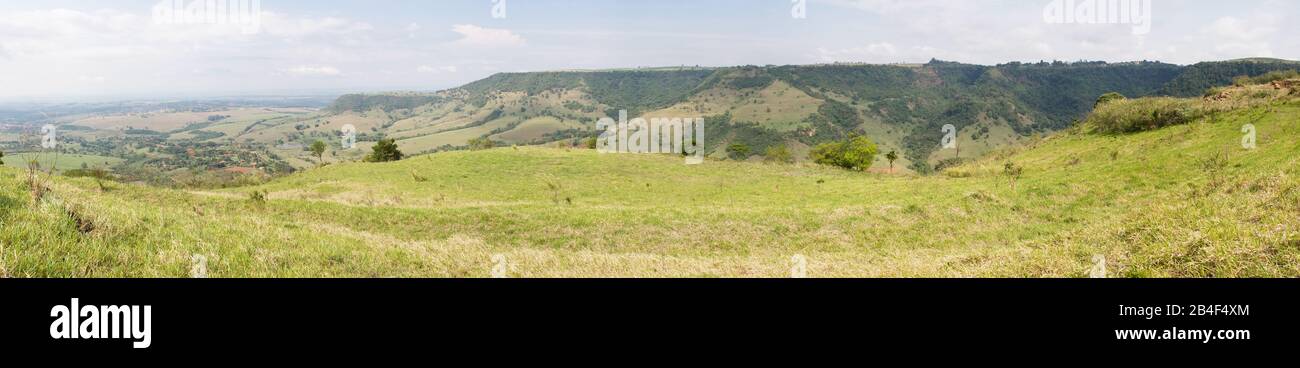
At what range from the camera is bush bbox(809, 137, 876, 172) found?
2501 inches

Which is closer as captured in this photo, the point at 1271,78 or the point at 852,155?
the point at 1271,78

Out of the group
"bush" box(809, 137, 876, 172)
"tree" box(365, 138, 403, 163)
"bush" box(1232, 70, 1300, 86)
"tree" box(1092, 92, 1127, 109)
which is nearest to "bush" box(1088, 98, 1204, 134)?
"bush" box(1232, 70, 1300, 86)

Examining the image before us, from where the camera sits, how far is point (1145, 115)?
36156 millimetres

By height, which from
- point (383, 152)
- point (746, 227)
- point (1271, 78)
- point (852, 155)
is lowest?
point (746, 227)

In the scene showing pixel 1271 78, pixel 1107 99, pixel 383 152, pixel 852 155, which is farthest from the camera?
pixel 852 155

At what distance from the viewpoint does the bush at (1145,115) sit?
34156 mm

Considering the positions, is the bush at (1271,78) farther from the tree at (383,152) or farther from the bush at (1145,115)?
the tree at (383,152)

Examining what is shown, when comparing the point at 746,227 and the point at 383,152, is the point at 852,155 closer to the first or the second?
the point at 746,227

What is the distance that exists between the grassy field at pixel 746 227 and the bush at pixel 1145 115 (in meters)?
2.32

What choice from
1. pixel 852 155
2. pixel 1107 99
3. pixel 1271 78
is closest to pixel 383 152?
pixel 852 155

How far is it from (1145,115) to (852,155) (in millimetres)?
29942
